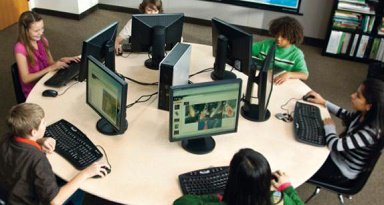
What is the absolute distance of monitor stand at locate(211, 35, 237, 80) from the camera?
2.59 metres

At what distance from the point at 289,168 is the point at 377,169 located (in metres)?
1.48

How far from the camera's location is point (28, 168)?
5.64 feet

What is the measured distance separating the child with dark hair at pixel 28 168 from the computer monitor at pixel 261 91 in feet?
3.13

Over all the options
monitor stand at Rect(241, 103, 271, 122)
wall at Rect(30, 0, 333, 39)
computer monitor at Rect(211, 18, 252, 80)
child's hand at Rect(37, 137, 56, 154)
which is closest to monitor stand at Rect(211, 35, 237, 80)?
computer monitor at Rect(211, 18, 252, 80)

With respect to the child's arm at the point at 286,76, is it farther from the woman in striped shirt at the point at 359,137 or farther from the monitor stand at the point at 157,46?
the monitor stand at the point at 157,46

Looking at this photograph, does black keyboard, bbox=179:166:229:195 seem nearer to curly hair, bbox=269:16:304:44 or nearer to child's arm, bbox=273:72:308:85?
child's arm, bbox=273:72:308:85

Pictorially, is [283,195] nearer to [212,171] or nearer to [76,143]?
[212,171]

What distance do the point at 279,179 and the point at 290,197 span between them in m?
0.10

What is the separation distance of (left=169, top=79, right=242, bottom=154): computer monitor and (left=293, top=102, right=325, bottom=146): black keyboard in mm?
423

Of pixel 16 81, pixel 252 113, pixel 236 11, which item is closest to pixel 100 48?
pixel 16 81

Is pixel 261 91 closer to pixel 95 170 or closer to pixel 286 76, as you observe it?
pixel 286 76

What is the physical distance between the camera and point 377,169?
10.2 ft

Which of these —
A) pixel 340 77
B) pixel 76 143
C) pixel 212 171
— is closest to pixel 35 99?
pixel 76 143

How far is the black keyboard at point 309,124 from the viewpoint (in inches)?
86.0
